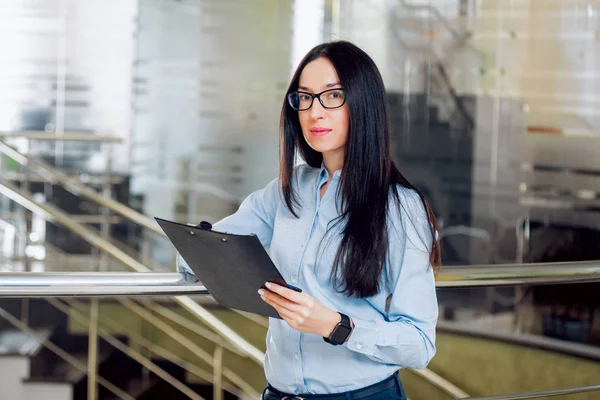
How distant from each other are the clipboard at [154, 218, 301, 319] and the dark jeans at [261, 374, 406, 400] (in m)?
0.15

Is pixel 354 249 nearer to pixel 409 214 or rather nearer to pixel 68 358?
pixel 409 214

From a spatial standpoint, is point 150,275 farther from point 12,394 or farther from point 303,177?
point 12,394

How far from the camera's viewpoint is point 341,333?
1098 millimetres

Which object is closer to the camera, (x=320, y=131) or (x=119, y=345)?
(x=320, y=131)

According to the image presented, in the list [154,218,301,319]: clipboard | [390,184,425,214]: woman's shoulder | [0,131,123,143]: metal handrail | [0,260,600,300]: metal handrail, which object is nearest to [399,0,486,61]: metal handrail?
[0,131,123,143]: metal handrail

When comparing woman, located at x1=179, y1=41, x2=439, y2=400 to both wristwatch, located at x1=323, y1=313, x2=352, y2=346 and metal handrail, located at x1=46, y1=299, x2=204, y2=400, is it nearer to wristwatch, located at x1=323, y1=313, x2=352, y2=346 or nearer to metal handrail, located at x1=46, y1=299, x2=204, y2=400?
wristwatch, located at x1=323, y1=313, x2=352, y2=346

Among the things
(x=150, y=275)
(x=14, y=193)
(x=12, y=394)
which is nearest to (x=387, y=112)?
(x=150, y=275)

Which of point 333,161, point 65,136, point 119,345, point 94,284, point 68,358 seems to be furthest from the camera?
point 65,136

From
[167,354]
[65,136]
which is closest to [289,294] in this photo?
[167,354]

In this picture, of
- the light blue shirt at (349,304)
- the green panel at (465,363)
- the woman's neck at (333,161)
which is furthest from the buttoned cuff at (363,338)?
the green panel at (465,363)

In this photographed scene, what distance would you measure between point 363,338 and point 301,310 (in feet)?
0.37

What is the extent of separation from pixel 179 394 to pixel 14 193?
6.60ft

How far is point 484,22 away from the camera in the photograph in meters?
5.90

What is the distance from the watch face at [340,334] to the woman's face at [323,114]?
0.96 feet
